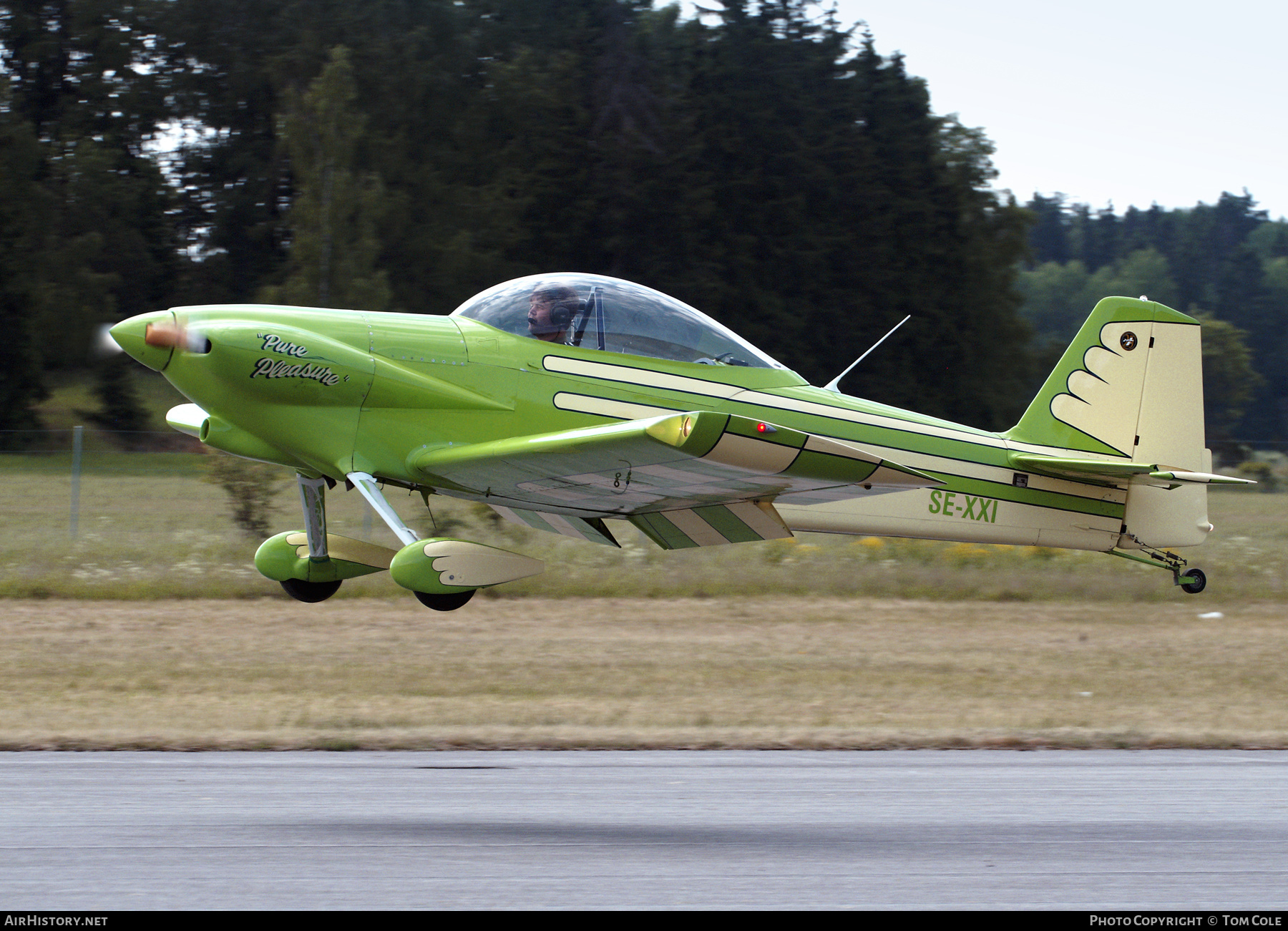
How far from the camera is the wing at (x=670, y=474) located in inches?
235

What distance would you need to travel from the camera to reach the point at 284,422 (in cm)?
771

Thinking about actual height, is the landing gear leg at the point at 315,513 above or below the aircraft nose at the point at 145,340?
below

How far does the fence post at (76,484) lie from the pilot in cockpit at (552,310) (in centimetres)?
1272

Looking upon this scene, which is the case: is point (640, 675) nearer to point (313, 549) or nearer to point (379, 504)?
point (313, 549)

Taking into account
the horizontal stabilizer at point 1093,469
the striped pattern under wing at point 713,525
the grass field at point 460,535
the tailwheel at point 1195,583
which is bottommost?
the grass field at point 460,535

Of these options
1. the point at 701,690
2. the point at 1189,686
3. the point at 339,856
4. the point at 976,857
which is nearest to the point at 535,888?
the point at 339,856

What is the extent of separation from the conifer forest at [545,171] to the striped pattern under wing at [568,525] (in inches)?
1078

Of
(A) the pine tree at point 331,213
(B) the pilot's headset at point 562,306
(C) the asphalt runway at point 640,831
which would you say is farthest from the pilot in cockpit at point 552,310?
(A) the pine tree at point 331,213

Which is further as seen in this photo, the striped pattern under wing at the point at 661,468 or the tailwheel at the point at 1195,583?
the tailwheel at the point at 1195,583

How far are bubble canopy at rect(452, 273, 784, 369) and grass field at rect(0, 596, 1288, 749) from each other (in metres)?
3.63

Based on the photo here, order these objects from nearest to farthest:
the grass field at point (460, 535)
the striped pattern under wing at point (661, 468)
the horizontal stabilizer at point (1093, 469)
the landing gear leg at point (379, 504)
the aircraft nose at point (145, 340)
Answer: the striped pattern under wing at point (661, 468) → the landing gear leg at point (379, 504) → the aircraft nose at point (145, 340) → the horizontal stabilizer at point (1093, 469) → the grass field at point (460, 535)

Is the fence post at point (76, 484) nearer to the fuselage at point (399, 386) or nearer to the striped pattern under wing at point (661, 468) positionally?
the fuselage at point (399, 386)

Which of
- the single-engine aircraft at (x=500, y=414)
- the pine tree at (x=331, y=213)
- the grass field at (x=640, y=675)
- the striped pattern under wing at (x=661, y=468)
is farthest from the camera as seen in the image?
the pine tree at (x=331, y=213)

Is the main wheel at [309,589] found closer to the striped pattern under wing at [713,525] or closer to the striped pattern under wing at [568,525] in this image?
the striped pattern under wing at [568,525]
